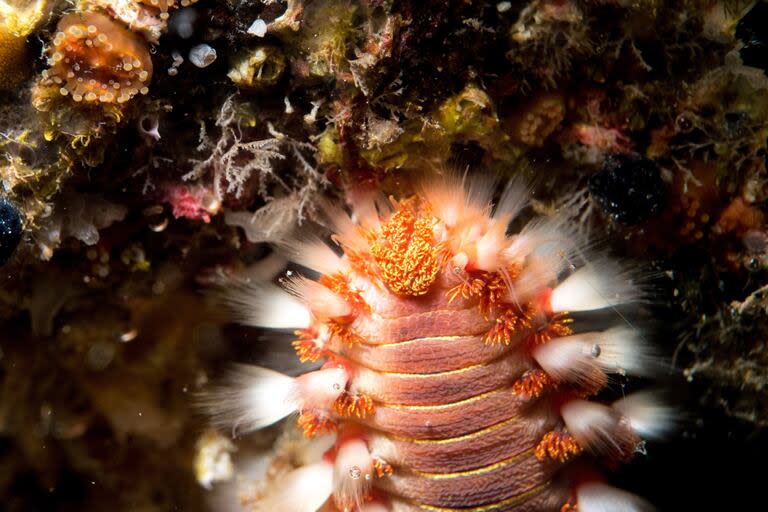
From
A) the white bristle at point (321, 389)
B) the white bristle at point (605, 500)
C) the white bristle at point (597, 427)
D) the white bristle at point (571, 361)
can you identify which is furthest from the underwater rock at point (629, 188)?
the white bristle at point (321, 389)

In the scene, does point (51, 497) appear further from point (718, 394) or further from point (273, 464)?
point (718, 394)

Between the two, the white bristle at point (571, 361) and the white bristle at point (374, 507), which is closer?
the white bristle at point (571, 361)

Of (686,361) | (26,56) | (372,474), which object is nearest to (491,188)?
(372,474)

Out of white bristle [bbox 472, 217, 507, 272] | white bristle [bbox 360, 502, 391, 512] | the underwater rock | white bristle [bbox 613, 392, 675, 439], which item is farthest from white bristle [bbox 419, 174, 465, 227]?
white bristle [bbox 360, 502, 391, 512]

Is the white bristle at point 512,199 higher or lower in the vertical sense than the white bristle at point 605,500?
higher

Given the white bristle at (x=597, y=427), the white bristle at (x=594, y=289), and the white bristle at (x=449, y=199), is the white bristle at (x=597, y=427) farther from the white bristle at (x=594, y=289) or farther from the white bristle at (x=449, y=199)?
the white bristle at (x=449, y=199)

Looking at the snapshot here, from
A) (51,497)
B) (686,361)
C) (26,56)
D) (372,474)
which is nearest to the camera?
(26,56)

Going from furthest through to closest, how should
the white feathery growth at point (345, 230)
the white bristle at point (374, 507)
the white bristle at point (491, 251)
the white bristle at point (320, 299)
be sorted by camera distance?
the white bristle at point (374, 507) < the white feathery growth at point (345, 230) < the white bristle at point (320, 299) < the white bristle at point (491, 251)
